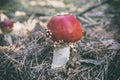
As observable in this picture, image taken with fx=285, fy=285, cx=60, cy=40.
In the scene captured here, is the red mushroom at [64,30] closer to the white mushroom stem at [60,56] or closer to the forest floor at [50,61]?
the white mushroom stem at [60,56]

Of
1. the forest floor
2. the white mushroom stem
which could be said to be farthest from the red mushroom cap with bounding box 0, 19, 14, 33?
the white mushroom stem

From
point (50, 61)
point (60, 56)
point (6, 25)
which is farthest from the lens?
point (6, 25)

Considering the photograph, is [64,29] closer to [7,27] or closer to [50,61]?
[50,61]

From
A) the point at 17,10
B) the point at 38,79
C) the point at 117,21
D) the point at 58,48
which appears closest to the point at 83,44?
the point at 58,48

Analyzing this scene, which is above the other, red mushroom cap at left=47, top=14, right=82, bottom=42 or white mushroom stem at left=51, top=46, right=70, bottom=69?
red mushroom cap at left=47, top=14, right=82, bottom=42

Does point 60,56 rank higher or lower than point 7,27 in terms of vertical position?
lower

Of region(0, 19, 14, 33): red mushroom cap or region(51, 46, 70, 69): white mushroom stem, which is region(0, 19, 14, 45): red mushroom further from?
region(51, 46, 70, 69): white mushroom stem

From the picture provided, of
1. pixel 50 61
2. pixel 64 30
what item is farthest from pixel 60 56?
pixel 64 30

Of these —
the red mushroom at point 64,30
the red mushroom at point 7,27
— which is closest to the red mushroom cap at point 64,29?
the red mushroom at point 64,30
